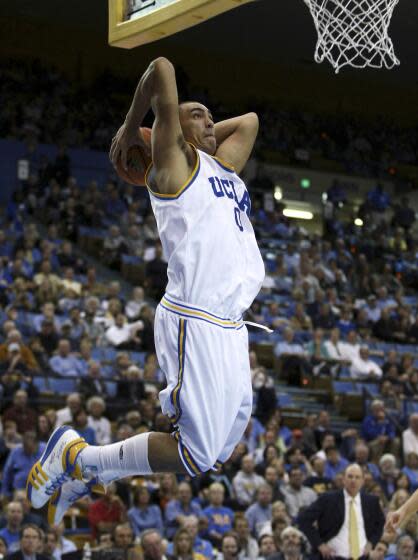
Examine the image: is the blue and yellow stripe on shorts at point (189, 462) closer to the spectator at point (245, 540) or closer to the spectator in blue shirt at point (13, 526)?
the spectator in blue shirt at point (13, 526)

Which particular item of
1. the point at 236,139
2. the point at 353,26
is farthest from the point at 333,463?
the point at 236,139

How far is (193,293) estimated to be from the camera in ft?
18.8

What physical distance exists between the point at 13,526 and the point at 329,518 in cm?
291

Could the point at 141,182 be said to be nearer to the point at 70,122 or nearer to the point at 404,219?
the point at 70,122

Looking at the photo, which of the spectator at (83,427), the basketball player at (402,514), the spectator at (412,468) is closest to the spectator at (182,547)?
the spectator at (83,427)

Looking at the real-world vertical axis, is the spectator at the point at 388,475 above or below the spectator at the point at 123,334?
below

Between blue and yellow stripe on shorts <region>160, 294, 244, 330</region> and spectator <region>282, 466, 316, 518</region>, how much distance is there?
22.6 ft

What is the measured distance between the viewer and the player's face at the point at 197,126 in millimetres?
5992

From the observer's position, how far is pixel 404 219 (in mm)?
25641

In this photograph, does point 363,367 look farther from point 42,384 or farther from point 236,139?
point 236,139

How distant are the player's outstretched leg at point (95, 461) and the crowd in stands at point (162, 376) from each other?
2.37 meters

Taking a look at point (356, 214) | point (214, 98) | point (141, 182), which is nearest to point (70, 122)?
point (214, 98)

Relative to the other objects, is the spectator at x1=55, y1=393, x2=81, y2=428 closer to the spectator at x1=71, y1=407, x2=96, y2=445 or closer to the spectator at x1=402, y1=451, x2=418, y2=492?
the spectator at x1=71, y1=407, x2=96, y2=445

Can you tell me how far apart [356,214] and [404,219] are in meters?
1.15
